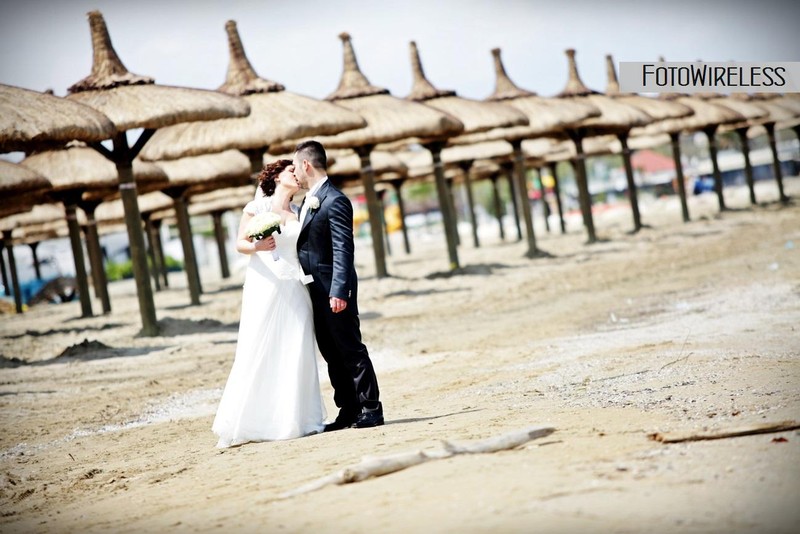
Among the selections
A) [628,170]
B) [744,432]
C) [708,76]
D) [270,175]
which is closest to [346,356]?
[270,175]

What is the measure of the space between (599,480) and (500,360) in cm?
551

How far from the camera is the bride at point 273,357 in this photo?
20.1 ft

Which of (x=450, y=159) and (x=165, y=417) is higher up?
(x=450, y=159)

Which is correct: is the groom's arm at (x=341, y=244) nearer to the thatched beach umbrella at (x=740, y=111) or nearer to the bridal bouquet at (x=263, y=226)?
the bridal bouquet at (x=263, y=226)

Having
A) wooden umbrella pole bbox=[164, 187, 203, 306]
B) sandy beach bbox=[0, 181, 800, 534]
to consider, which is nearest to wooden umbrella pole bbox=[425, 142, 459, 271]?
wooden umbrella pole bbox=[164, 187, 203, 306]

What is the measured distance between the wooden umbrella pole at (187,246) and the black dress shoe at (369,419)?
13.9 meters

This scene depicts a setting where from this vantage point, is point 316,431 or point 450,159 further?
point 450,159

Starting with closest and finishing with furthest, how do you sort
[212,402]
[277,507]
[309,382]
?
[277,507], [309,382], [212,402]

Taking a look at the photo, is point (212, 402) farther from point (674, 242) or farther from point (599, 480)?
point (674, 242)

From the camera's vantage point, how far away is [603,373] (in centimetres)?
740

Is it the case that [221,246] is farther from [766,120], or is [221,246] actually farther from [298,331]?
[298,331]

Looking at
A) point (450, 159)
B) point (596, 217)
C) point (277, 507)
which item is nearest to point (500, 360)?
point (277, 507)

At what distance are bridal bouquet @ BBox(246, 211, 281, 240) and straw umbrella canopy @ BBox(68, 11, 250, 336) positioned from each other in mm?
7753

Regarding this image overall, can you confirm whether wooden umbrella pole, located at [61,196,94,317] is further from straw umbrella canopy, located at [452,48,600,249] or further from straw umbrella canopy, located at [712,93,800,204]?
straw umbrella canopy, located at [712,93,800,204]
